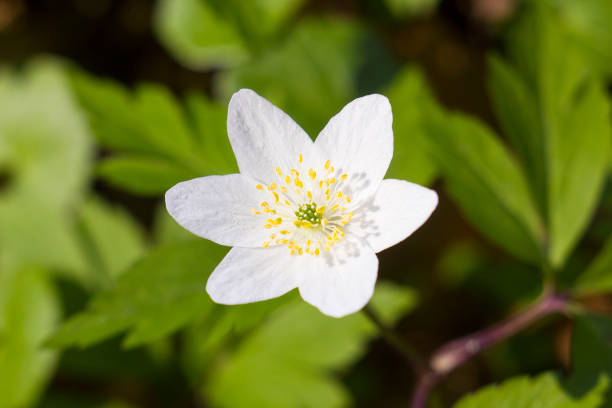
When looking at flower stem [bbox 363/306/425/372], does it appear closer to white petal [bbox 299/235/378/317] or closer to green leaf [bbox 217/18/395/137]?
white petal [bbox 299/235/378/317]

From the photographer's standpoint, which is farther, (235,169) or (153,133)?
(153,133)

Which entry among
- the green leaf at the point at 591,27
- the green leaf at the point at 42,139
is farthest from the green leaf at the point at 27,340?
the green leaf at the point at 591,27

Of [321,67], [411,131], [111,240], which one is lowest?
[111,240]

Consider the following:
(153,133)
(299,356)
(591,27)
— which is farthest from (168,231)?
(591,27)

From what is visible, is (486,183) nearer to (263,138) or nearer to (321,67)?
Result: (263,138)

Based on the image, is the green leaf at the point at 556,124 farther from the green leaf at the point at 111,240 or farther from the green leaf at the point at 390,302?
the green leaf at the point at 111,240

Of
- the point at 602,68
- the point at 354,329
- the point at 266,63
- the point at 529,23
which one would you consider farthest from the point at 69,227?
the point at 602,68

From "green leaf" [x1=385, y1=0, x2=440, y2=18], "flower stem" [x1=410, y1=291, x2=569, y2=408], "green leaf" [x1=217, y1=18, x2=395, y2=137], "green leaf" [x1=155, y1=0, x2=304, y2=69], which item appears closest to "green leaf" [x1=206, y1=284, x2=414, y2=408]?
"flower stem" [x1=410, y1=291, x2=569, y2=408]
